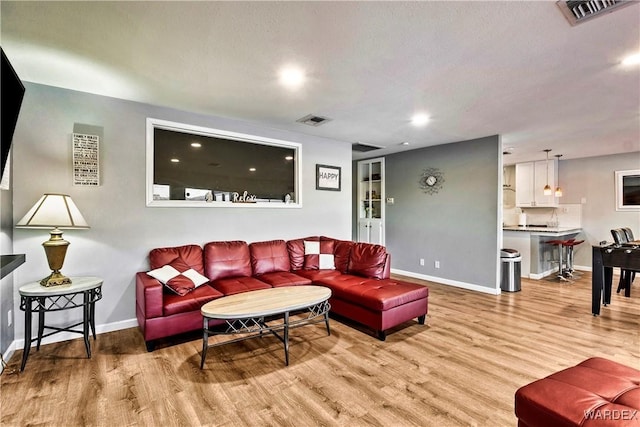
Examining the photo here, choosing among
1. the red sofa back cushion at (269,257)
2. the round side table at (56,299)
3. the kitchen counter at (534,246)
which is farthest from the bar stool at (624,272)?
the round side table at (56,299)

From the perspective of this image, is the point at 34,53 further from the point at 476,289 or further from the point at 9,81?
the point at 476,289

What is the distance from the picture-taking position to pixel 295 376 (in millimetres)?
2365

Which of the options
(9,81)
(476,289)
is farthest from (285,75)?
(476,289)

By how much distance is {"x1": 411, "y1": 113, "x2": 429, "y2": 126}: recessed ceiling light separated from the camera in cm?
373

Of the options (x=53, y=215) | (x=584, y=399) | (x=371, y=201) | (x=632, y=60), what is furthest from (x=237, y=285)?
(x=371, y=201)

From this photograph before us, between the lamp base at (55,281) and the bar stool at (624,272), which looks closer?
the lamp base at (55,281)

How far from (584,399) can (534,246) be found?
5303mm

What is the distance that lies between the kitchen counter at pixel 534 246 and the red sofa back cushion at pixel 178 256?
563 cm

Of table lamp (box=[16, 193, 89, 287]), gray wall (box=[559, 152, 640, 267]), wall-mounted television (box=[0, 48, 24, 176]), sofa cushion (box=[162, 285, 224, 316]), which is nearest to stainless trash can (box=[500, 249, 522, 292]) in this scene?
gray wall (box=[559, 152, 640, 267])

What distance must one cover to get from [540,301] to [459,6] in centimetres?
427

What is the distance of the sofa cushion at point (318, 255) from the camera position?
4.21 m

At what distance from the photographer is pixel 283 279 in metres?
3.62

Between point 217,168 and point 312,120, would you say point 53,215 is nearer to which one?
point 217,168

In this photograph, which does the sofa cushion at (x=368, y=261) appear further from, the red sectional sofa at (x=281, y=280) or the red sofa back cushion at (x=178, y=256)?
the red sofa back cushion at (x=178, y=256)
